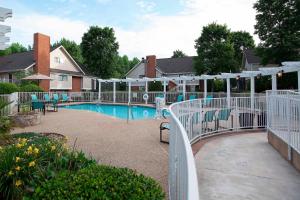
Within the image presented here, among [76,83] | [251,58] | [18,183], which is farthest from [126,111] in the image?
[251,58]

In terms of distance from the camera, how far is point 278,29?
25.9 metres

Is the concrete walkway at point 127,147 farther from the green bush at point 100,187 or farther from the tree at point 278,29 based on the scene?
the tree at point 278,29

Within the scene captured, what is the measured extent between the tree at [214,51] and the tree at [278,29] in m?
5.21

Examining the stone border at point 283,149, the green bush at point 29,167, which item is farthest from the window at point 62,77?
the green bush at point 29,167

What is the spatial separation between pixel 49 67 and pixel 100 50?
9979 mm

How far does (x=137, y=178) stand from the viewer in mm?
2756

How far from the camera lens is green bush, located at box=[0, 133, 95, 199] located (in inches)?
142

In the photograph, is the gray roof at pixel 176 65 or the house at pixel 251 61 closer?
the house at pixel 251 61

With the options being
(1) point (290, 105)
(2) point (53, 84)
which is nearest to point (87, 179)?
(1) point (290, 105)

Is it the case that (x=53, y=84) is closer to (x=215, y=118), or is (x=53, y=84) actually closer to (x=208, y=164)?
(x=215, y=118)

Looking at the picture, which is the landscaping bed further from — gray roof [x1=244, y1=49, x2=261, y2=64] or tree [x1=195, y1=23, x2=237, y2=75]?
gray roof [x1=244, y1=49, x2=261, y2=64]

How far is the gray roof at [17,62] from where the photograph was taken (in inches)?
1231

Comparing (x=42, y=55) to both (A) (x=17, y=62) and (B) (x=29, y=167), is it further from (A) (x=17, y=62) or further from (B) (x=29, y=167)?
(B) (x=29, y=167)

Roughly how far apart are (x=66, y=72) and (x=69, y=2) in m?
20.6
